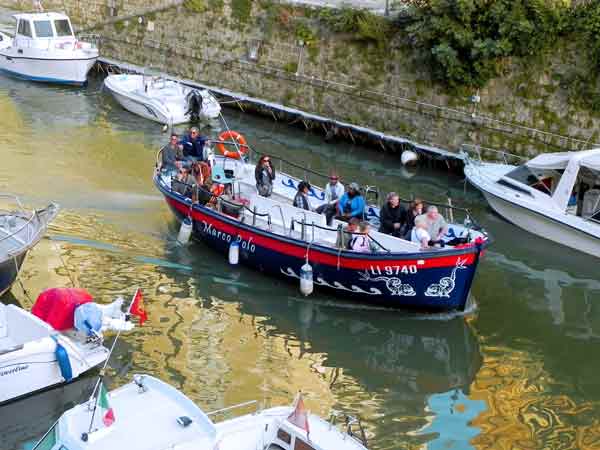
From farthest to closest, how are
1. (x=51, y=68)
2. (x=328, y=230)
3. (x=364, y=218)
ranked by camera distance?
(x=51, y=68) < (x=364, y=218) < (x=328, y=230)

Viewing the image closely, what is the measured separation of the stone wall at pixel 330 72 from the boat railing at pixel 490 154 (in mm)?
253

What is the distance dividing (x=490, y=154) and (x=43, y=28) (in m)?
15.6

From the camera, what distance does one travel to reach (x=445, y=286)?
579 inches

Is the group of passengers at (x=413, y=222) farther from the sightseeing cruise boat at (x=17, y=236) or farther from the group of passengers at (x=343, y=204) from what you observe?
the sightseeing cruise boat at (x=17, y=236)

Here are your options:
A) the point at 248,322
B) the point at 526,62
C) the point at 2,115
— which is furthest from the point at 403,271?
the point at 2,115

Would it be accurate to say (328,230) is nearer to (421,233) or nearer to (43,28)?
(421,233)

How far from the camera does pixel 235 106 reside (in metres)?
27.5

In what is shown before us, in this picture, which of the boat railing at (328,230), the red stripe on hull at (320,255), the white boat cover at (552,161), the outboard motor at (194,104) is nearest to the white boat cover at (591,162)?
the white boat cover at (552,161)

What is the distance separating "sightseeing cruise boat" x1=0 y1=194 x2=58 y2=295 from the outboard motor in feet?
35.1

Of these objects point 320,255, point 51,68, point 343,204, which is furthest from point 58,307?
point 51,68

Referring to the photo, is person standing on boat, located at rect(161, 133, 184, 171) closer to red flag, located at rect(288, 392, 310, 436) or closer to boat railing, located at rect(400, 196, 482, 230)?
boat railing, located at rect(400, 196, 482, 230)

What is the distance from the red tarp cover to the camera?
1288 centimetres

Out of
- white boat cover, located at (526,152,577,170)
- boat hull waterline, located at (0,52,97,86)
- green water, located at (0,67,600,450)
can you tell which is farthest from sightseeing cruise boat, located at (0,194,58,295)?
boat hull waterline, located at (0,52,97,86)

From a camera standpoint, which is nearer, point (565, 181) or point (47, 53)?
point (565, 181)
